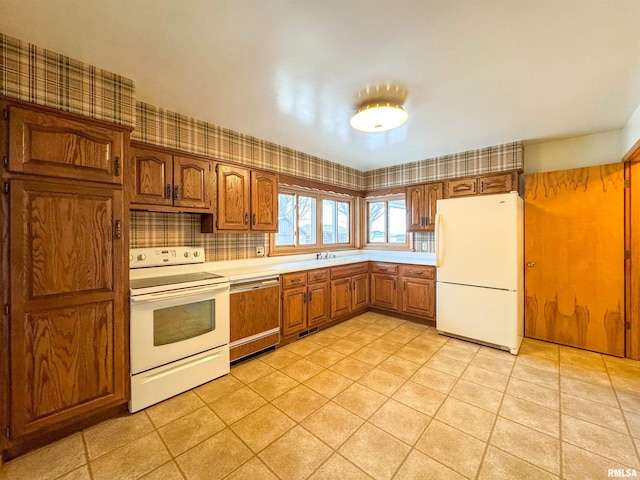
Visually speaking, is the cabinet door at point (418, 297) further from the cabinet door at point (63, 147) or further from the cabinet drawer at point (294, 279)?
the cabinet door at point (63, 147)

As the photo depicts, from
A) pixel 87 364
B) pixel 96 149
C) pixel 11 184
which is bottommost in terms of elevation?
pixel 87 364

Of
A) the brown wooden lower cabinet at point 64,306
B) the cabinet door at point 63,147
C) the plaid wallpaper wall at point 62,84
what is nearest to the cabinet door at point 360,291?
the brown wooden lower cabinet at point 64,306

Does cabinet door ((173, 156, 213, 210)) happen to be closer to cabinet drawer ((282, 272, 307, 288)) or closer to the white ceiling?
the white ceiling

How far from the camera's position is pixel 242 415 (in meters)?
1.92

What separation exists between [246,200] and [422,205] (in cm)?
255

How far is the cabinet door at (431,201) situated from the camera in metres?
3.86

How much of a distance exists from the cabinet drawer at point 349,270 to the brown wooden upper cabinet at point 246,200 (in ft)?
3.34

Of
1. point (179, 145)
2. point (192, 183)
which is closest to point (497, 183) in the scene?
point (192, 183)

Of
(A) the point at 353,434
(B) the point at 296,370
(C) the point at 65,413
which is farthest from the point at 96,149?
(A) the point at 353,434

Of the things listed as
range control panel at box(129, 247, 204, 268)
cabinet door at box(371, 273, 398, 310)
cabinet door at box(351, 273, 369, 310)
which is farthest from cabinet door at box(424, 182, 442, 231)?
range control panel at box(129, 247, 204, 268)

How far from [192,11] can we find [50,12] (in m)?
0.74

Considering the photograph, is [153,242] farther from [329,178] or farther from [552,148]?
[552,148]

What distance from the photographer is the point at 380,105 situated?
2.21 metres

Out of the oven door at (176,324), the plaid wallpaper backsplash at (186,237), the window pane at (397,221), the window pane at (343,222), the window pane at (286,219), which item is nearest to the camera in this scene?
the oven door at (176,324)
